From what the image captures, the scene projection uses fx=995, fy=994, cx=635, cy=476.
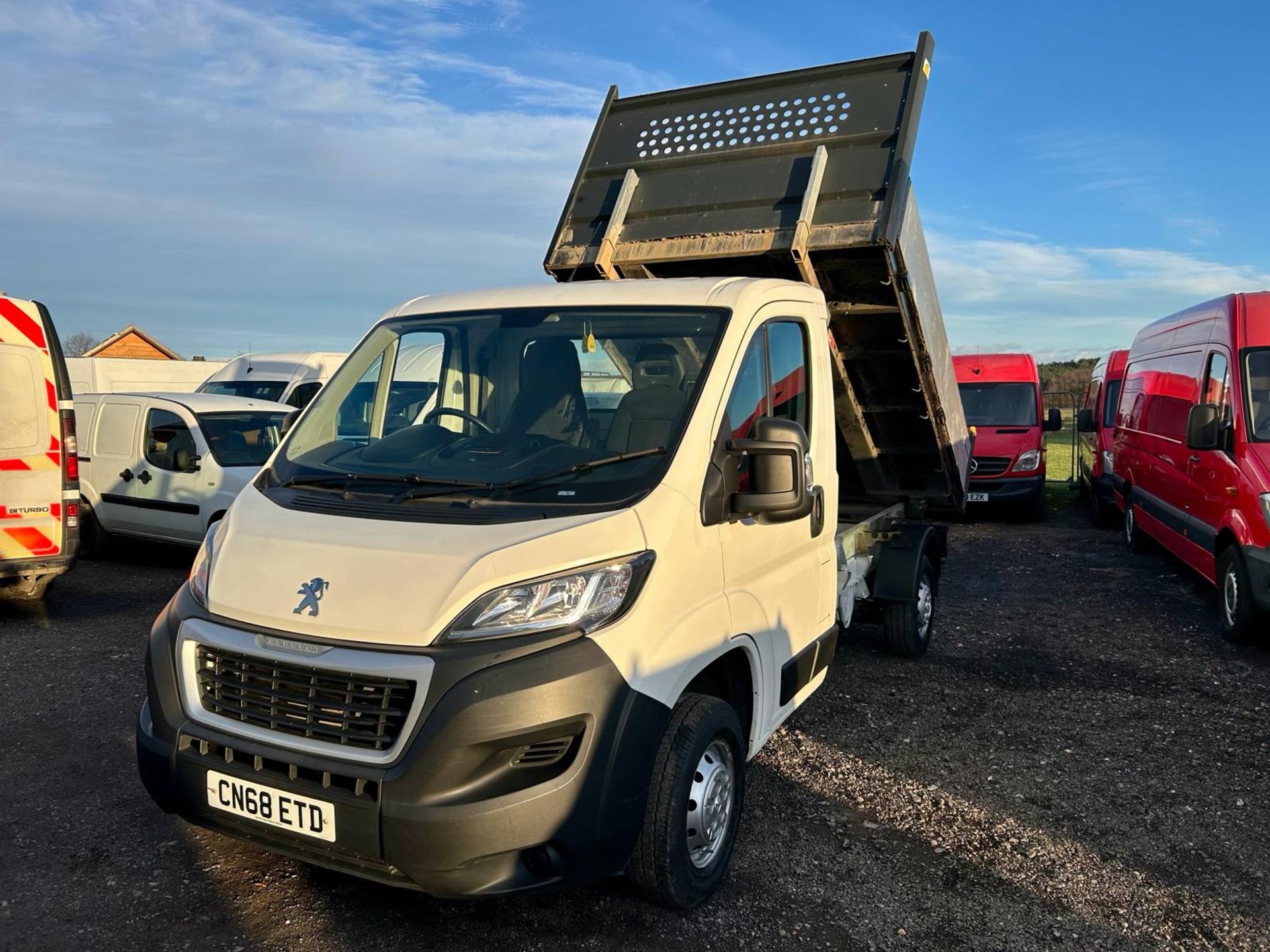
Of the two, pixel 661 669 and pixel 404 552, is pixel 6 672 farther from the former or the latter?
pixel 661 669

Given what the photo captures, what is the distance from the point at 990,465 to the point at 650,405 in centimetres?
1124

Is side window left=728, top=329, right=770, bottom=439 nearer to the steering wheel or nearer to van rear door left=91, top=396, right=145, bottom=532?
the steering wheel

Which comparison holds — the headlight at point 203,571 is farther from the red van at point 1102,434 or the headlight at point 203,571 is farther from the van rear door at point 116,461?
the red van at point 1102,434

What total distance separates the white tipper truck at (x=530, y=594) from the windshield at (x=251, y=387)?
14018 millimetres

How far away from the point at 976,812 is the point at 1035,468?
33.6ft

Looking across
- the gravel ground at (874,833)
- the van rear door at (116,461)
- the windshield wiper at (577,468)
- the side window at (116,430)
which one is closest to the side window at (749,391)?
the windshield wiper at (577,468)

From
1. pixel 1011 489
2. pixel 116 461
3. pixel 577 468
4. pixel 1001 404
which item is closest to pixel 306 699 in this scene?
pixel 577 468

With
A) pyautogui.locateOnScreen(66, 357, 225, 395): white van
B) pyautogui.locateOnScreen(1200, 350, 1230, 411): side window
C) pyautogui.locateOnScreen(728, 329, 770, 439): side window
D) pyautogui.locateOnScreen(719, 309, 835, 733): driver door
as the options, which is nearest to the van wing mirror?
pyautogui.locateOnScreen(1200, 350, 1230, 411): side window

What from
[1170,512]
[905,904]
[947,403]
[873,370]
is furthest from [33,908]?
[1170,512]

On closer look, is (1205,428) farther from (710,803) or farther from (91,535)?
(91,535)

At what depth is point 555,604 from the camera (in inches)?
116

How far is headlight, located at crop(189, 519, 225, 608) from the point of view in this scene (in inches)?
130

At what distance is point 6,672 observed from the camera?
627 cm

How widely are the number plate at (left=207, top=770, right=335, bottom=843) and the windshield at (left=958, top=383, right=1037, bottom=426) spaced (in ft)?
41.6
